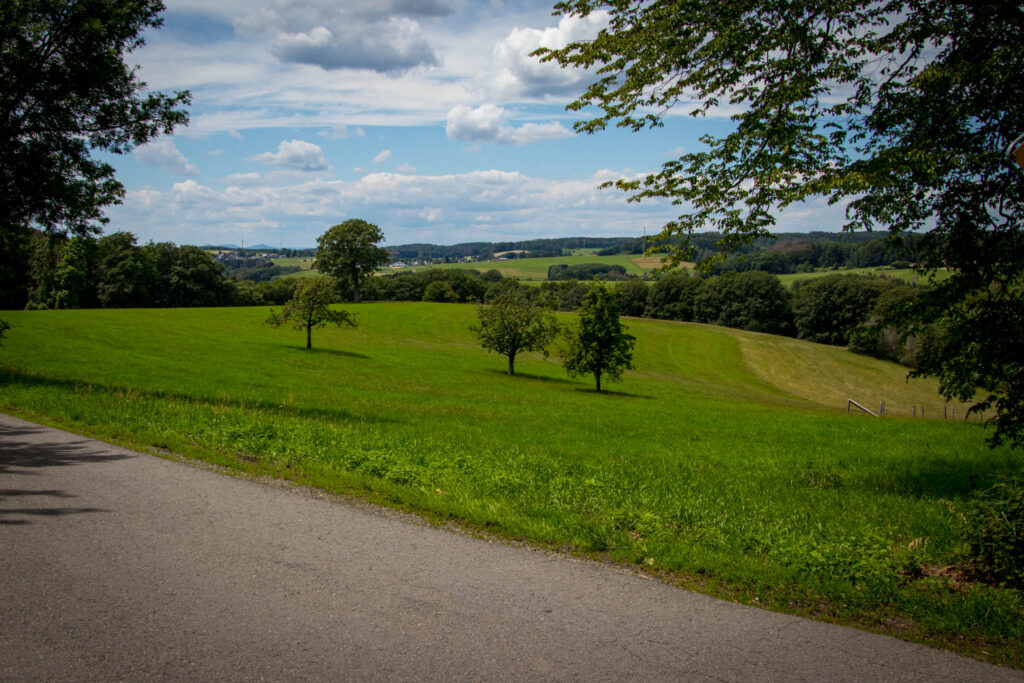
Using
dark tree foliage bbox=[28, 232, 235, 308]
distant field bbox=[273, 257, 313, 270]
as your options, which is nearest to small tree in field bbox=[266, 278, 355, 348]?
dark tree foliage bbox=[28, 232, 235, 308]

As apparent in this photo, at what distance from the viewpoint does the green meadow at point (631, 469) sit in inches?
210

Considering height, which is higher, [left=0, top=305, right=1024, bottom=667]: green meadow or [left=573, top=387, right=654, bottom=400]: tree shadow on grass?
[left=0, top=305, right=1024, bottom=667]: green meadow

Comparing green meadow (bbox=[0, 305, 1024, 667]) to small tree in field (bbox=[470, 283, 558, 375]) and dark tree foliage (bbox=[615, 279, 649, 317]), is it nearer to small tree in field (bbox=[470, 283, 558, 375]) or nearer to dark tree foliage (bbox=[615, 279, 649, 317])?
small tree in field (bbox=[470, 283, 558, 375])

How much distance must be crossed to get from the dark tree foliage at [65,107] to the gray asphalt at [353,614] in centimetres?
1454

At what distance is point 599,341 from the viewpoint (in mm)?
40906

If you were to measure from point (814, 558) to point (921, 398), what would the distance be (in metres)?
62.9

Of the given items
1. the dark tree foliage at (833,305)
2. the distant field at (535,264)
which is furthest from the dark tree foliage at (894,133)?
the distant field at (535,264)

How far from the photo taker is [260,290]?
10075cm

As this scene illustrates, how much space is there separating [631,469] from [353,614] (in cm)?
715

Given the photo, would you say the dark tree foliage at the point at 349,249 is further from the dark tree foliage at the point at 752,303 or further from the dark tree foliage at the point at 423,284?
the dark tree foliage at the point at 752,303

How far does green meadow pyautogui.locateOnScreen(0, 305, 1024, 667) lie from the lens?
533 centimetres

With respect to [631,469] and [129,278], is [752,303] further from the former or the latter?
[129,278]

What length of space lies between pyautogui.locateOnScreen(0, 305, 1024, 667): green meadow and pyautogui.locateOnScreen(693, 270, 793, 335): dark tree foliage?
59741 millimetres

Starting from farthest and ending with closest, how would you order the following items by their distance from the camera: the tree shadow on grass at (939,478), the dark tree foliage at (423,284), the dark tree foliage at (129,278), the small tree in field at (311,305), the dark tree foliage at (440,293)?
the dark tree foliage at (423,284), the dark tree foliage at (440,293), the dark tree foliage at (129,278), the small tree in field at (311,305), the tree shadow on grass at (939,478)
